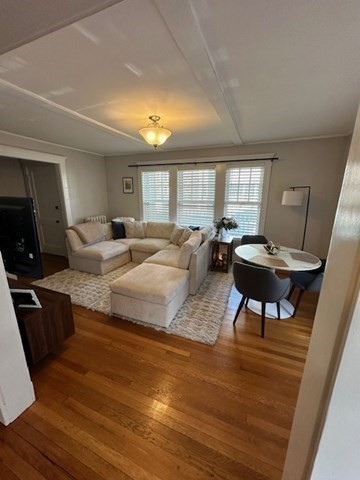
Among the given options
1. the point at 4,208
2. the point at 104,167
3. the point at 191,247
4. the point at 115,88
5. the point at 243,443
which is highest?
the point at 115,88

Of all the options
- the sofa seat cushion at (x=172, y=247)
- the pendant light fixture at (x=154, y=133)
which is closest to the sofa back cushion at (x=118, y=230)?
the sofa seat cushion at (x=172, y=247)

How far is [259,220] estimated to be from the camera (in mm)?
4234

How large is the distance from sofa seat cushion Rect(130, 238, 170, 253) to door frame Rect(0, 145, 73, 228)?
1621 mm

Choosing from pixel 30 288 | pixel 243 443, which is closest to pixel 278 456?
pixel 243 443

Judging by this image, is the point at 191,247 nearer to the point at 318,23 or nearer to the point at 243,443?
the point at 243,443

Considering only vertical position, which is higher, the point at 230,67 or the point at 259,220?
the point at 230,67

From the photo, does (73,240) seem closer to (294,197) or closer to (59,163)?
(59,163)

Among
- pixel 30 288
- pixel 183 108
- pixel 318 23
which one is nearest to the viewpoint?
pixel 318 23

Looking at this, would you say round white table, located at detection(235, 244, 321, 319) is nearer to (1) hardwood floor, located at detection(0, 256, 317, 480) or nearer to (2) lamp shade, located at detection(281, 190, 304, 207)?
(1) hardwood floor, located at detection(0, 256, 317, 480)

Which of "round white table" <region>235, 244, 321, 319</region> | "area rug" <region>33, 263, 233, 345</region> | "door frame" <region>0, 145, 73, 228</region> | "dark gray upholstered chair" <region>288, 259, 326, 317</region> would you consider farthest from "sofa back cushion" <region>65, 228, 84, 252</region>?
"dark gray upholstered chair" <region>288, 259, 326, 317</region>

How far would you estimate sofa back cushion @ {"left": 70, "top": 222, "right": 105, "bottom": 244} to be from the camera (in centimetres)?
397

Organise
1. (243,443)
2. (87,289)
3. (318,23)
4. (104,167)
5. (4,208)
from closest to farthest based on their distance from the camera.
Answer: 1. (318,23)
2. (243,443)
3. (4,208)
4. (87,289)
5. (104,167)

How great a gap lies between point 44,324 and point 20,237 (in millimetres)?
810

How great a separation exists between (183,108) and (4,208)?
2.06 metres
